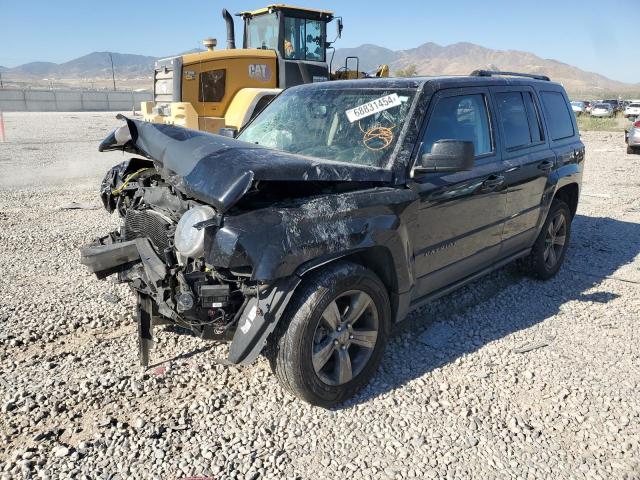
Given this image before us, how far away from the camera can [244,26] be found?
11.7m

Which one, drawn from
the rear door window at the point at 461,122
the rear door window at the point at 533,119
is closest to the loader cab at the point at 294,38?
the rear door window at the point at 533,119

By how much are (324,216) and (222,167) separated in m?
0.63

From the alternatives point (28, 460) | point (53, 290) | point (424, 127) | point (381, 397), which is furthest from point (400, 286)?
point (53, 290)

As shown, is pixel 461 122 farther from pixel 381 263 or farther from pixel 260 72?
pixel 260 72

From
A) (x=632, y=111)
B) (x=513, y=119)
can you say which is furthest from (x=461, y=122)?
(x=632, y=111)

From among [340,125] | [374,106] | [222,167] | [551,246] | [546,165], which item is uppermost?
[374,106]

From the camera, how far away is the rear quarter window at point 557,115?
201 inches

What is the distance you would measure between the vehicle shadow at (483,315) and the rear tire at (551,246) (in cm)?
13

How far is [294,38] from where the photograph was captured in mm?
11078

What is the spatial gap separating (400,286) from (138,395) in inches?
70.8

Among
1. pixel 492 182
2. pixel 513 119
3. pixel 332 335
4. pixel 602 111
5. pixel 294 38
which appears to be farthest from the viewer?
pixel 602 111

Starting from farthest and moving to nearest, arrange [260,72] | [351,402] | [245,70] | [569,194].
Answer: [260,72]
[245,70]
[569,194]
[351,402]

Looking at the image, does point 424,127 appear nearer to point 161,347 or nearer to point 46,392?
point 161,347

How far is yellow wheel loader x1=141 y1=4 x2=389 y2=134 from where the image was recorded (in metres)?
10.0
